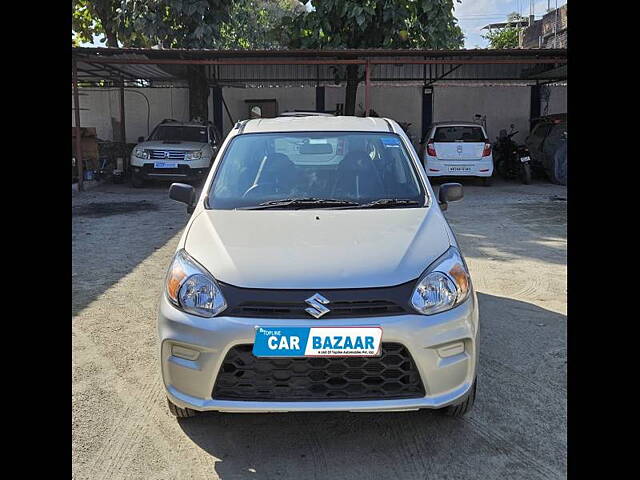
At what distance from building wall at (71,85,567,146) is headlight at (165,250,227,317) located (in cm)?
1828

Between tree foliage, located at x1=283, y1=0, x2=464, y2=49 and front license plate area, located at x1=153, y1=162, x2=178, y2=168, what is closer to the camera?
front license plate area, located at x1=153, y1=162, x2=178, y2=168

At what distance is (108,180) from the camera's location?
52.7ft

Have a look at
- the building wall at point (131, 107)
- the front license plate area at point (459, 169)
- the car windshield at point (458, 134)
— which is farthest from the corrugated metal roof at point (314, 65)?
the front license plate area at point (459, 169)

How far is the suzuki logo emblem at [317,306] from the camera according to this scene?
2744 millimetres

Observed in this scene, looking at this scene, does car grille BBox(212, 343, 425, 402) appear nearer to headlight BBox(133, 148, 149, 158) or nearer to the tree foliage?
headlight BBox(133, 148, 149, 158)

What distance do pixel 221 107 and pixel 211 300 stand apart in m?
18.8

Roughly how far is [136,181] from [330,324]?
41.4 feet

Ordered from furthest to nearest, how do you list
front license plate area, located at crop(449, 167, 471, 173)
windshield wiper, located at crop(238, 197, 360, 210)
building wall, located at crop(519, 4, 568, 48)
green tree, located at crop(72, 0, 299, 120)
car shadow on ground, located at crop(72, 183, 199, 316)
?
building wall, located at crop(519, 4, 568, 48), green tree, located at crop(72, 0, 299, 120), front license plate area, located at crop(449, 167, 471, 173), car shadow on ground, located at crop(72, 183, 199, 316), windshield wiper, located at crop(238, 197, 360, 210)

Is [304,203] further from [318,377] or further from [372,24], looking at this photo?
[372,24]

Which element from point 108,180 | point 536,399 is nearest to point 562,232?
point 536,399

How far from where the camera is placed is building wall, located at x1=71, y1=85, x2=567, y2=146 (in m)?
20.8

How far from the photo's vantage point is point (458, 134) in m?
14.3

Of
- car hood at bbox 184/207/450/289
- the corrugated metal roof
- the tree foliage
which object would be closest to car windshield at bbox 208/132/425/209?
car hood at bbox 184/207/450/289

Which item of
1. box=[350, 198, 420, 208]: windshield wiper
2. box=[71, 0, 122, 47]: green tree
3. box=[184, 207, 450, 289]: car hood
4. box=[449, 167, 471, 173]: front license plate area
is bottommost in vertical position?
box=[184, 207, 450, 289]: car hood
